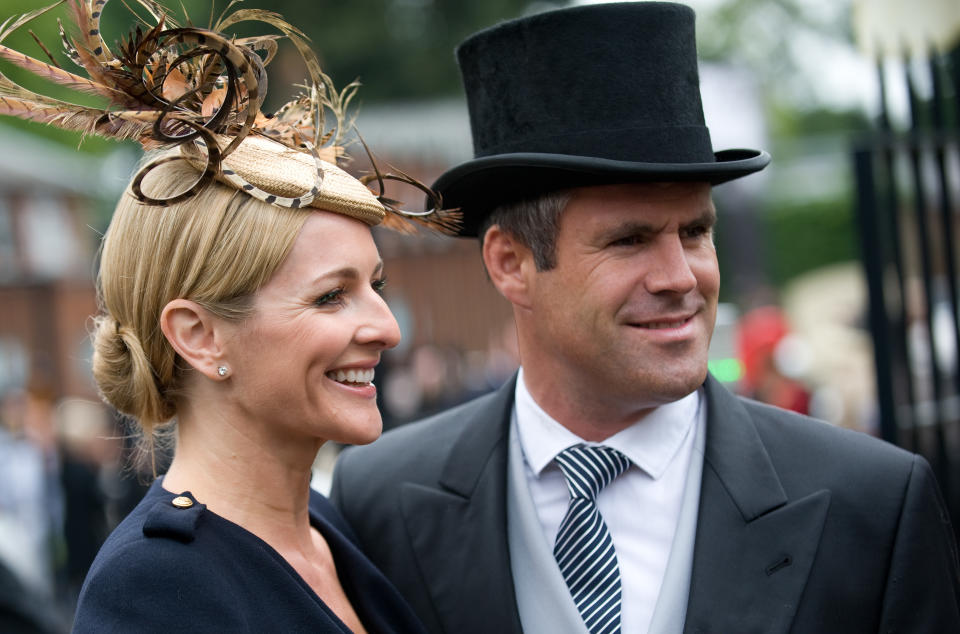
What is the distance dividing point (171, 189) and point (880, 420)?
2880 mm

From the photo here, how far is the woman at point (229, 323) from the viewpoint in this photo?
2.12 m

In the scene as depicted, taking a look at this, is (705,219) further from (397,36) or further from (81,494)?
(397,36)

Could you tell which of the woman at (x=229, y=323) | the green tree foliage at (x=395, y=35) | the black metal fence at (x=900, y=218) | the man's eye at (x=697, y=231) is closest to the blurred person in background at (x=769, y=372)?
the black metal fence at (x=900, y=218)

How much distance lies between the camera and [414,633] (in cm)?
256

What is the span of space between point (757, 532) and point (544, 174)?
1044mm

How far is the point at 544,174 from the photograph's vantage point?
2658 mm

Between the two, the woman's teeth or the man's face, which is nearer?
the woman's teeth

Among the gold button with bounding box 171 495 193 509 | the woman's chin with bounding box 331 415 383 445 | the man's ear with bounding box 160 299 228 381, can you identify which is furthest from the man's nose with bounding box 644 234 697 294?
the gold button with bounding box 171 495 193 509

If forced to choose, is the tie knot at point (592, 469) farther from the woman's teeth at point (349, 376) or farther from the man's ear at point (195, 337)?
the man's ear at point (195, 337)

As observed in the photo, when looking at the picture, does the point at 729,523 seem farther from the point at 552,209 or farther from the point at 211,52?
the point at 211,52

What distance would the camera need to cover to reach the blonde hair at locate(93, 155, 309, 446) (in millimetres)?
2223

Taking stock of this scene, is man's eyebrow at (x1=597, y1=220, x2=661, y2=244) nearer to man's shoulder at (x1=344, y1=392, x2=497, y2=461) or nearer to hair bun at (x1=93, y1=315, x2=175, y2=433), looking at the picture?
man's shoulder at (x1=344, y1=392, x2=497, y2=461)

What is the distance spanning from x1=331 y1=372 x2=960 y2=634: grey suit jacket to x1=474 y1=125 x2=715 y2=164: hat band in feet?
2.20

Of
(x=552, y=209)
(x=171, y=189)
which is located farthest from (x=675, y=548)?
(x=171, y=189)
